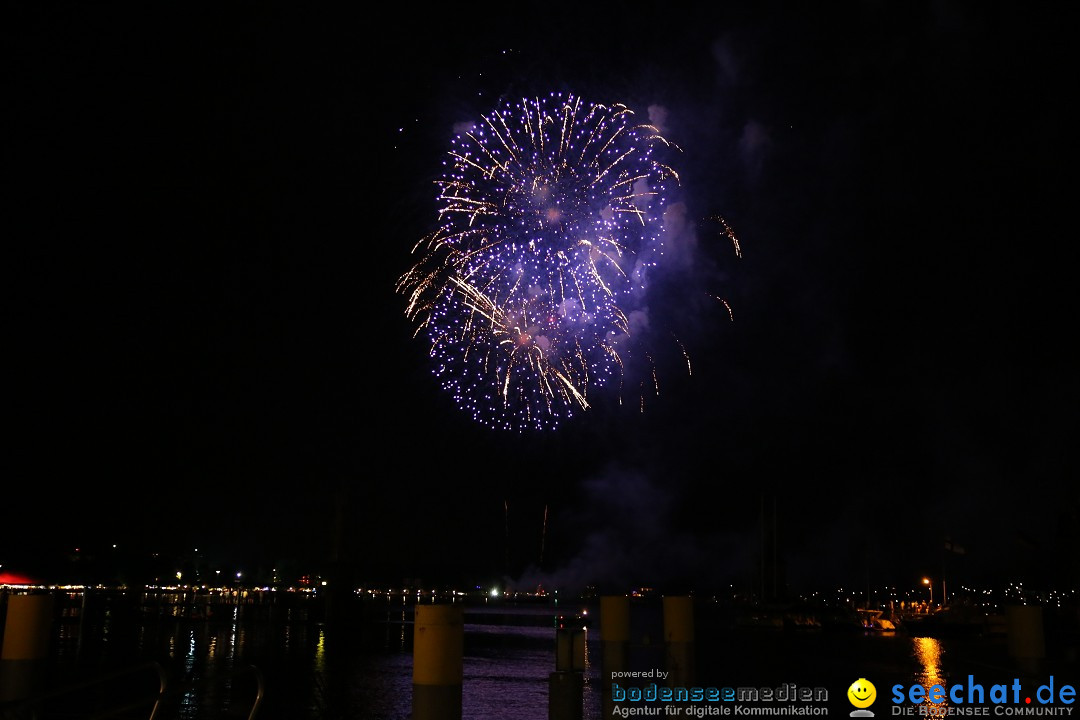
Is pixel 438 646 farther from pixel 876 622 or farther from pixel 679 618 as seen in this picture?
pixel 876 622

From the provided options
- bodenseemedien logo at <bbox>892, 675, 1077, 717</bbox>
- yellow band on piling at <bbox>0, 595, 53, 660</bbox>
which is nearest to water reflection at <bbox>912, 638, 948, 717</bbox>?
bodenseemedien logo at <bbox>892, 675, 1077, 717</bbox>

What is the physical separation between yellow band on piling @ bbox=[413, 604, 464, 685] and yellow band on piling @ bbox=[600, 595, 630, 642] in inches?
236

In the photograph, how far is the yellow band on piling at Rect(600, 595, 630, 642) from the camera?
46.3 ft

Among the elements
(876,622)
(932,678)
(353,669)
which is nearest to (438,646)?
(353,669)

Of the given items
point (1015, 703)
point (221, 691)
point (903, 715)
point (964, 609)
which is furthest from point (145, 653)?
point (964, 609)

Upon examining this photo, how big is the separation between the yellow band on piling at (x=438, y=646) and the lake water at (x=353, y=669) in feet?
9.28

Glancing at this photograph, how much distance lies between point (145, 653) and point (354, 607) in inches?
1469

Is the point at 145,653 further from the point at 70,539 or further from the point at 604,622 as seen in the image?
the point at 70,539

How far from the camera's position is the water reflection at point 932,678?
21.2m

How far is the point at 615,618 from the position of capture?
46.4ft

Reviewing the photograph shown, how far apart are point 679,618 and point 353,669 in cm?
2585

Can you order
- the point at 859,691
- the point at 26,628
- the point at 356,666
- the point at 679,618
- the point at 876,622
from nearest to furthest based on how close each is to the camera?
the point at 26,628, the point at 679,618, the point at 859,691, the point at 356,666, the point at 876,622

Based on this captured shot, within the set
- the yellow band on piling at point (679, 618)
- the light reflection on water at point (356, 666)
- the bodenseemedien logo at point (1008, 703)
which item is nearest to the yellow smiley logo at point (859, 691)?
the bodenseemedien logo at point (1008, 703)

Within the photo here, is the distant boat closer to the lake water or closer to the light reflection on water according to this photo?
the lake water
